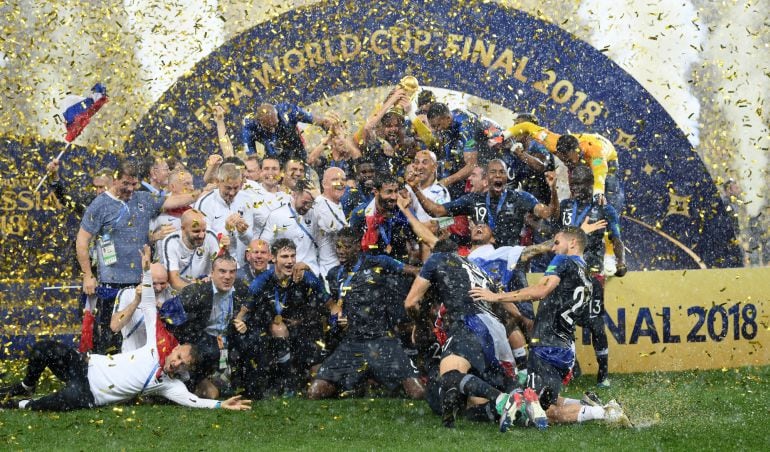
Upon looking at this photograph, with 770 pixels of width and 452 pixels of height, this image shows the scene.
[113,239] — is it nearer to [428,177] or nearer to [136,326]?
[136,326]

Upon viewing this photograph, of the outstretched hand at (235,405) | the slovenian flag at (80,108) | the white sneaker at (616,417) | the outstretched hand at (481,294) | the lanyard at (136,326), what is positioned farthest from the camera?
the slovenian flag at (80,108)

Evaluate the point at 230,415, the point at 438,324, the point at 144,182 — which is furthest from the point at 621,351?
the point at 144,182

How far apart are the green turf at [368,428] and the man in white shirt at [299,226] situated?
4.82ft

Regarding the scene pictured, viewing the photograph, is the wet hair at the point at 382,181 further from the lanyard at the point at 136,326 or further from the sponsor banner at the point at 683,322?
the lanyard at the point at 136,326

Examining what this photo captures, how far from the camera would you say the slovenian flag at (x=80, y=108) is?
972cm

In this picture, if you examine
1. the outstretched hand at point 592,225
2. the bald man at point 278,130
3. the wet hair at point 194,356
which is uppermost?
the bald man at point 278,130

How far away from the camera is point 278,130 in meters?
10.1

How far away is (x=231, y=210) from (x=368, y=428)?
9.40 ft

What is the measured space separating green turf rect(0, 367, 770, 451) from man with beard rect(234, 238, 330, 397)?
1.08ft

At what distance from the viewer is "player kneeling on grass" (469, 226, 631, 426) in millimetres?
6680

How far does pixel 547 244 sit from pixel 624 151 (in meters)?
4.18

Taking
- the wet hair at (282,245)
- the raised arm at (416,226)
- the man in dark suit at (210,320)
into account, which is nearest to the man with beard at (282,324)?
the wet hair at (282,245)

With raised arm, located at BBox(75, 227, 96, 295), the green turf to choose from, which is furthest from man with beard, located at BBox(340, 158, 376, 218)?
raised arm, located at BBox(75, 227, 96, 295)

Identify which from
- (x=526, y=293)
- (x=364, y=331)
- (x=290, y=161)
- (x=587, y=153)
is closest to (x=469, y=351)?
(x=526, y=293)
